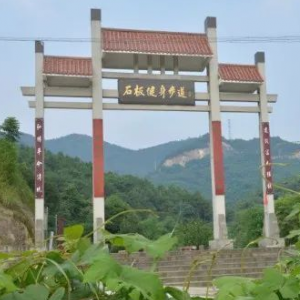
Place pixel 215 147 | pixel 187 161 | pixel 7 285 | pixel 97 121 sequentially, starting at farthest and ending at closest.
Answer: pixel 187 161 < pixel 215 147 < pixel 97 121 < pixel 7 285

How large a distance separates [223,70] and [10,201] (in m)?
A: 6.05

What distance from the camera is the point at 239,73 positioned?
465 inches

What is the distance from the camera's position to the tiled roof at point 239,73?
11578mm

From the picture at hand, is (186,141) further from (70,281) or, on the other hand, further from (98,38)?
(70,281)

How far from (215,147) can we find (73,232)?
35.3 feet

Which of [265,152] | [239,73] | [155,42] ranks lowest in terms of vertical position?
[265,152]

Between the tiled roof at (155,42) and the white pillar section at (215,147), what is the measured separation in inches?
12.0

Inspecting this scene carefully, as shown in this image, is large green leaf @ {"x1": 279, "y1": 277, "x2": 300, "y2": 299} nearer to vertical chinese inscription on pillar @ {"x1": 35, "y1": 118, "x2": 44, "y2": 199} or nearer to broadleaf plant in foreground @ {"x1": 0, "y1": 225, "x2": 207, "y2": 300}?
broadleaf plant in foreground @ {"x1": 0, "y1": 225, "x2": 207, "y2": 300}

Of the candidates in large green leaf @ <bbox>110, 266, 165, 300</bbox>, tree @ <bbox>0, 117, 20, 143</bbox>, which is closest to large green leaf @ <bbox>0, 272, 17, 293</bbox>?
large green leaf @ <bbox>110, 266, 165, 300</bbox>

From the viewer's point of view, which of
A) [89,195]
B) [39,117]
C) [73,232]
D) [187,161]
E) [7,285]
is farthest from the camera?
[187,161]

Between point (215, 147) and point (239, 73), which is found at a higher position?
point (239, 73)

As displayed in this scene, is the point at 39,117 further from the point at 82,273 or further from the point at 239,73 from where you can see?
the point at 82,273

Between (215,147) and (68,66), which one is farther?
(215,147)

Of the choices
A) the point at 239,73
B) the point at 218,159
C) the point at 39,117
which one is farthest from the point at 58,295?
the point at 239,73
